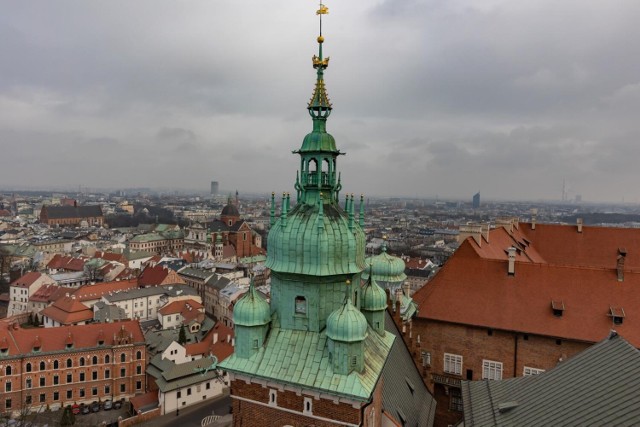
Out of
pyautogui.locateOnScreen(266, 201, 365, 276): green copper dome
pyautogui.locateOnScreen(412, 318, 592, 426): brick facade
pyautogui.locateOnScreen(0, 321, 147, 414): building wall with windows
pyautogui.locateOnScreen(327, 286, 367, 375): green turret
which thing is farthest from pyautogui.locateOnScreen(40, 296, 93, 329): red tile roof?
pyautogui.locateOnScreen(327, 286, 367, 375): green turret

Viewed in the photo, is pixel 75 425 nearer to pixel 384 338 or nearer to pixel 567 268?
pixel 384 338

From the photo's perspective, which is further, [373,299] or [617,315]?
[617,315]

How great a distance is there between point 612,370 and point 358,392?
7922mm

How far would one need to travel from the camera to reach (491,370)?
29.8 m

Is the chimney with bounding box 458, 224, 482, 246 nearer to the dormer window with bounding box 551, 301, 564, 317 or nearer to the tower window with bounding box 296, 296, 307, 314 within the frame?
the dormer window with bounding box 551, 301, 564, 317

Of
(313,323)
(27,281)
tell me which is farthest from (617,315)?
(27,281)

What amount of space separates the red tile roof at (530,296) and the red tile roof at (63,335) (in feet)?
120

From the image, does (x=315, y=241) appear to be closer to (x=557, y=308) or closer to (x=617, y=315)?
(x=557, y=308)

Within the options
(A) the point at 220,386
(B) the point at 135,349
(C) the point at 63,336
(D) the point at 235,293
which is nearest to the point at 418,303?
(A) the point at 220,386

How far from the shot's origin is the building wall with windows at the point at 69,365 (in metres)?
45.7

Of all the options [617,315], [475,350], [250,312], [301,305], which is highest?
[301,305]

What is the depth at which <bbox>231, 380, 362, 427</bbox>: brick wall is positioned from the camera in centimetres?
1247

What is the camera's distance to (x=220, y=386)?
49.5m

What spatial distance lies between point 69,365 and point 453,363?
138 ft
